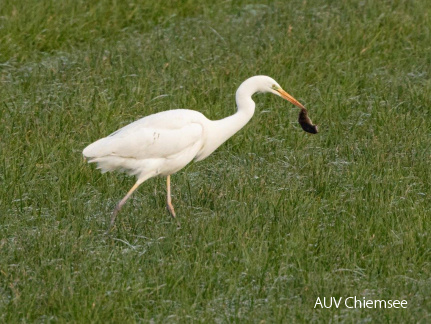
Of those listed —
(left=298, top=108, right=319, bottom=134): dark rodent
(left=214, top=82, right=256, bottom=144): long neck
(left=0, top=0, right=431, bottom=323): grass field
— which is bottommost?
(left=0, top=0, right=431, bottom=323): grass field

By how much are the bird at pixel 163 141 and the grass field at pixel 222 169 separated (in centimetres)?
31

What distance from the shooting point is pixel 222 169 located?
768cm

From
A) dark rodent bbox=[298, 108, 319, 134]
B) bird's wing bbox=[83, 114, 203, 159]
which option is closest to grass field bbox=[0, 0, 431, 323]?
dark rodent bbox=[298, 108, 319, 134]

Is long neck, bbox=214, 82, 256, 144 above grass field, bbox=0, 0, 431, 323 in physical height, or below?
above

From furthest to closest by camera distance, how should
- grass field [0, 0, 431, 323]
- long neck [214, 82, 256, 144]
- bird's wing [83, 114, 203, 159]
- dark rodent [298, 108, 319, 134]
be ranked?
dark rodent [298, 108, 319, 134], long neck [214, 82, 256, 144], bird's wing [83, 114, 203, 159], grass field [0, 0, 431, 323]

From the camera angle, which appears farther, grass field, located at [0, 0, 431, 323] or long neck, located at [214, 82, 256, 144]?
long neck, located at [214, 82, 256, 144]

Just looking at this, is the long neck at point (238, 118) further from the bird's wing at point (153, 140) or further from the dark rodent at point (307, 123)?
the dark rodent at point (307, 123)

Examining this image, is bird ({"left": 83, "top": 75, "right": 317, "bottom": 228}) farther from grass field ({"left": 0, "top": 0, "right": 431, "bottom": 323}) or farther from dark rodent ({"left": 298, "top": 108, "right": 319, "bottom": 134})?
dark rodent ({"left": 298, "top": 108, "right": 319, "bottom": 134})

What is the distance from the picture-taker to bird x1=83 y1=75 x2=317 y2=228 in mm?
6789

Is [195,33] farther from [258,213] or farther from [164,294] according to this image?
[164,294]

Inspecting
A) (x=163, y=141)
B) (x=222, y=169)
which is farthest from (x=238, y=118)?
(x=222, y=169)

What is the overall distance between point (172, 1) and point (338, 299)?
24.3 feet

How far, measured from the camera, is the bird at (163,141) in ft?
22.3

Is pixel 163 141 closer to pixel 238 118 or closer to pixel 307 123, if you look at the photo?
pixel 238 118
